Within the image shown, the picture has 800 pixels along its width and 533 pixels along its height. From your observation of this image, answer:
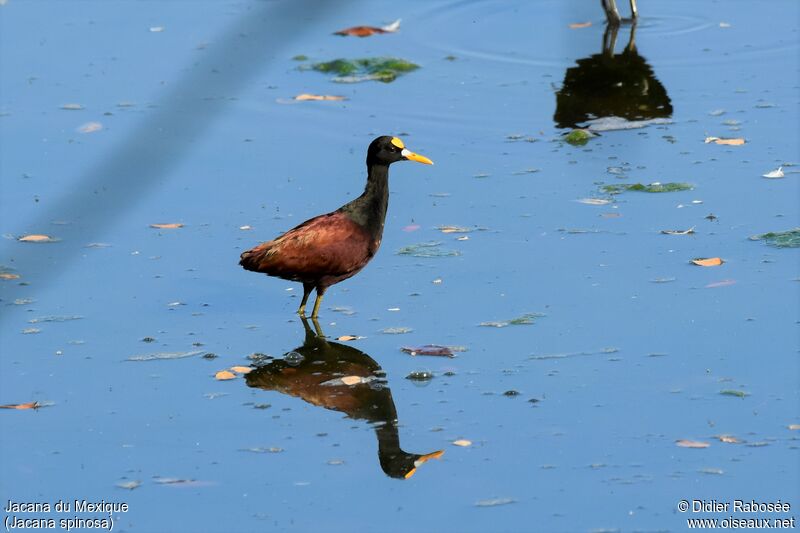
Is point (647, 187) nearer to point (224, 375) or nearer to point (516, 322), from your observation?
point (516, 322)

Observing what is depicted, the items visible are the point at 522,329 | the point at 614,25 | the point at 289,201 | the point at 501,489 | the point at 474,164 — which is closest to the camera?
the point at 501,489

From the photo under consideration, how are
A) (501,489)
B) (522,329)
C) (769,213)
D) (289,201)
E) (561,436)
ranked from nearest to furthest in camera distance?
(501,489)
(561,436)
(522,329)
(769,213)
(289,201)

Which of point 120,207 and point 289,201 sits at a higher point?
point 120,207

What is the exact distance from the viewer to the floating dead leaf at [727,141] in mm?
9352

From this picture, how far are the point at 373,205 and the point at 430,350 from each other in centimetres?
108

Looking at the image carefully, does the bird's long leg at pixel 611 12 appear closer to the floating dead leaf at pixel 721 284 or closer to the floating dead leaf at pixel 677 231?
the floating dead leaf at pixel 677 231

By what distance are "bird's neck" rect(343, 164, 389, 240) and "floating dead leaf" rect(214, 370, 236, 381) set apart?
3.92ft

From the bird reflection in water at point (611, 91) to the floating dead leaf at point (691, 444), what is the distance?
486 cm

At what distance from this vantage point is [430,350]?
21.3 feet

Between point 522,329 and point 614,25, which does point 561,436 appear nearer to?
point 522,329

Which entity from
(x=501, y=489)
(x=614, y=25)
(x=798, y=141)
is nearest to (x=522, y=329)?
(x=501, y=489)

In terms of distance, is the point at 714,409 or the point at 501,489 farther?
the point at 714,409

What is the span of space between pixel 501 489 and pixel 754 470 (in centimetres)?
96

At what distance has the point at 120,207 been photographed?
1.82 m
